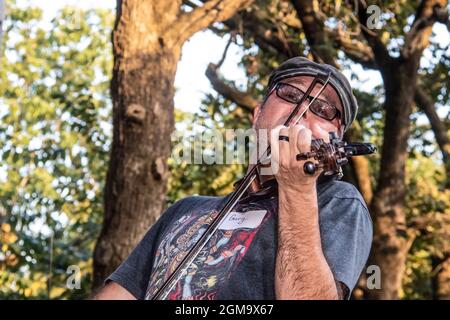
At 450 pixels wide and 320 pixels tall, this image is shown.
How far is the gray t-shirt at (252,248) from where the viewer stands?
7.81ft

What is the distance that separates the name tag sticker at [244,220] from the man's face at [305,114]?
30 cm

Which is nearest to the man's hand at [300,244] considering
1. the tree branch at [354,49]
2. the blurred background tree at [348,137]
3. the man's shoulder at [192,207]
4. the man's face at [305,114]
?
the man's face at [305,114]

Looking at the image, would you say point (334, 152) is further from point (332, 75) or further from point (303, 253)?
point (332, 75)

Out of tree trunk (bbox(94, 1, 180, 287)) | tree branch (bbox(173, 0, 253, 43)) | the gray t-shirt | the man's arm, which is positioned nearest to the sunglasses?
the gray t-shirt

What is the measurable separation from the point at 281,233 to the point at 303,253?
3.9 inches

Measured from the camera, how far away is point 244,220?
262 cm

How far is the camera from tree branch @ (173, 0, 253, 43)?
5801 mm

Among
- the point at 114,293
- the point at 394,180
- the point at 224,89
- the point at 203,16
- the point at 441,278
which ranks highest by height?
the point at 224,89

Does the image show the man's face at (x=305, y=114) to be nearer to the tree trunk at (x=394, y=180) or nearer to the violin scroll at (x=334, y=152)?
the violin scroll at (x=334, y=152)

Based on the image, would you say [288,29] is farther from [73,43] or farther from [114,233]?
[73,43]

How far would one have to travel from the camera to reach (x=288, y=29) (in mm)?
11047

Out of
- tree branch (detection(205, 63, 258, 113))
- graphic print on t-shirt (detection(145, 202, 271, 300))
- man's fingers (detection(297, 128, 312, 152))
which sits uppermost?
tree branch (detection(205, 63, 258, 113))

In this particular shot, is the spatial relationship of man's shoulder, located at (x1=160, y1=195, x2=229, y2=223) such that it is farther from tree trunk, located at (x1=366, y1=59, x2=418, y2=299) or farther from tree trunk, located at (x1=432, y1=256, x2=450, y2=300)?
tree trunk, located at (x1=432, y1=256, x2=450, y2=300)

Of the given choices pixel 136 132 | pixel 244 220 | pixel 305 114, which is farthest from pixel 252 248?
pixel 136 132
